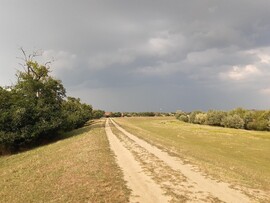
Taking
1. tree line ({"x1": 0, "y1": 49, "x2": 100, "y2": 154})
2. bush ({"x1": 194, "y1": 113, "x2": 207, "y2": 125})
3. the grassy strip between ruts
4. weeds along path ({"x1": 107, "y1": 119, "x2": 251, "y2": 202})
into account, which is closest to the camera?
weeds along path ({"x1": 107, "y1": 119, "x2": 251, "y2": 202})

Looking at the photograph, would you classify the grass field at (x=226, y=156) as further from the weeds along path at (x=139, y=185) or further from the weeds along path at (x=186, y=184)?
the weeds along path at (x=139, y=185)

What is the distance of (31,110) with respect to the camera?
4897 cm

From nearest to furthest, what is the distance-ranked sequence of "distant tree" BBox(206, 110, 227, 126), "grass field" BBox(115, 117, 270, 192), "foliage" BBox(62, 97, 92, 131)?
"grass field" BBox(115, 117, 270, 192)
"foliage" BBox(62, 97, 92, 131)
"distant tree" BBox(206, 110, 227, 126)

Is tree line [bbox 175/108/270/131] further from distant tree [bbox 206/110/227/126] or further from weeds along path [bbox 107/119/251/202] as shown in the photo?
weeds along path [bbox 107/119/251/202]

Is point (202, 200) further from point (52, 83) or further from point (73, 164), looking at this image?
point (52, 83)

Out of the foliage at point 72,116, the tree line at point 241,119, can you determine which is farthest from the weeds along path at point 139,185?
the tree line at point 241,119

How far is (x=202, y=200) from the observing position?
13906 mm

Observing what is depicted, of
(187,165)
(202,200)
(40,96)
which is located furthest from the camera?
(40,96)

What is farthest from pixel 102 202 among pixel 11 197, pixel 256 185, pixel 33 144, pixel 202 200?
pixel 33 144

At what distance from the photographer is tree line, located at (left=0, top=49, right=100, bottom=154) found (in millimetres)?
44406

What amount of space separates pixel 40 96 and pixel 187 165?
4080 cm

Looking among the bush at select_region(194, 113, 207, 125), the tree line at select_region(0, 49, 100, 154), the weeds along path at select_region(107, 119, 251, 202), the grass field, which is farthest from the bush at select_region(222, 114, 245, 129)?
the weeds along path at select_region(107, 119, 251, 202)

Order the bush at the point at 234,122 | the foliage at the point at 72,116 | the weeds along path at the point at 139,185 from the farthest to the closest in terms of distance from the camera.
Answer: the bush at the point at 234,122
the foliage at the point at 72,116
the weeds along path at the point at 139,185

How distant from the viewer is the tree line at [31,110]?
146ft
